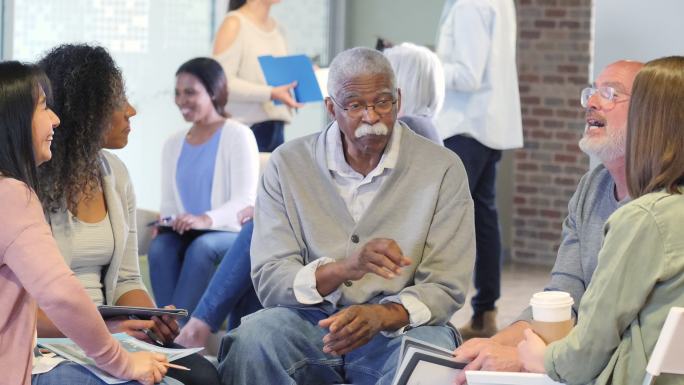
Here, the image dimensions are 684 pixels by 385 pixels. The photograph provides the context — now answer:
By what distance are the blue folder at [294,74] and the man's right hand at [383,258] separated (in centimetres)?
255

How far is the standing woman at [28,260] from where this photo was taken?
2529 mm

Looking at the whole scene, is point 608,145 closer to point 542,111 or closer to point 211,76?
point 211,76

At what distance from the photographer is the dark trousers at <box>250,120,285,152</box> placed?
19.2 ft

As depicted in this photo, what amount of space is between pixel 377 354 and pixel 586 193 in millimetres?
693

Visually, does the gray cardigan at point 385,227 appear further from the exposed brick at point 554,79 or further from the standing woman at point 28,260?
the exposed brick at point 554,79

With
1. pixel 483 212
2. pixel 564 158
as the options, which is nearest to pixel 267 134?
pixel 483 212

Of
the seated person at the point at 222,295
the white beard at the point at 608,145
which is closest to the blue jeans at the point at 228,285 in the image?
the seated person at the point at 222,295

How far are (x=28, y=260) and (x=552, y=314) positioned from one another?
1105 mm

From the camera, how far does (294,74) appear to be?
5586mm

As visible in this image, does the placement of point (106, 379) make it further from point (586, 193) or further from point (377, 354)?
point (586, 193)

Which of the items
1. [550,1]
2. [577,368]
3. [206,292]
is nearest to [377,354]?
[577,368]

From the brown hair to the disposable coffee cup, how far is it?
297 mm

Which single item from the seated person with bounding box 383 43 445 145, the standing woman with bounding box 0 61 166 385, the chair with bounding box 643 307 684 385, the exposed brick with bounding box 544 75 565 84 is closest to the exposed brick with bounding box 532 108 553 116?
the exposed brick with bounding box 544 75 565 84

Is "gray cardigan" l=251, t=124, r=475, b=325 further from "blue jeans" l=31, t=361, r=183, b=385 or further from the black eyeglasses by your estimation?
"blue jeans" l=31, t=361, r=183, b=385
